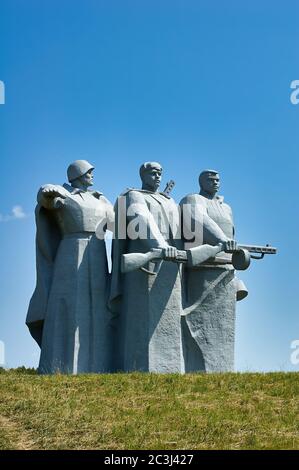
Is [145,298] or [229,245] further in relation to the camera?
[229,245]

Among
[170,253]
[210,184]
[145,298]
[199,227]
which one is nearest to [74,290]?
[145,298]

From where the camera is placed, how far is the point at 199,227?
17.5 m

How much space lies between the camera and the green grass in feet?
41.0

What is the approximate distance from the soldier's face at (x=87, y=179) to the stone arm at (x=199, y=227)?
5.64 feet

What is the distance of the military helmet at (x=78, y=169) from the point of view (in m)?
17.8

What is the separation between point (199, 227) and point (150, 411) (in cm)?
468

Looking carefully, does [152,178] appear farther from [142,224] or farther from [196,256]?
[196,256]

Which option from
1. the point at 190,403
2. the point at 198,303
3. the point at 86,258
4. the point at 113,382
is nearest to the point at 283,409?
the point at 190,403

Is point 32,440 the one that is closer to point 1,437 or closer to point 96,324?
point 1,437

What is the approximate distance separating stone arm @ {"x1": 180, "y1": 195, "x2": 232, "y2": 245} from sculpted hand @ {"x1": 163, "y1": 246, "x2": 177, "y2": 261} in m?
1.03

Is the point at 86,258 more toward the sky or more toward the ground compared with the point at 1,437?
more toward the sky

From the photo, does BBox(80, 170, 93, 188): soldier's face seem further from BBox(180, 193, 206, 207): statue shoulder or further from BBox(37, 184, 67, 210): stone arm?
BBox(180, 193, 206, 207): statue shoulder

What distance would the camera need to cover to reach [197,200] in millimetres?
17922

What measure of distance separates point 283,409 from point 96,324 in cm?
425
